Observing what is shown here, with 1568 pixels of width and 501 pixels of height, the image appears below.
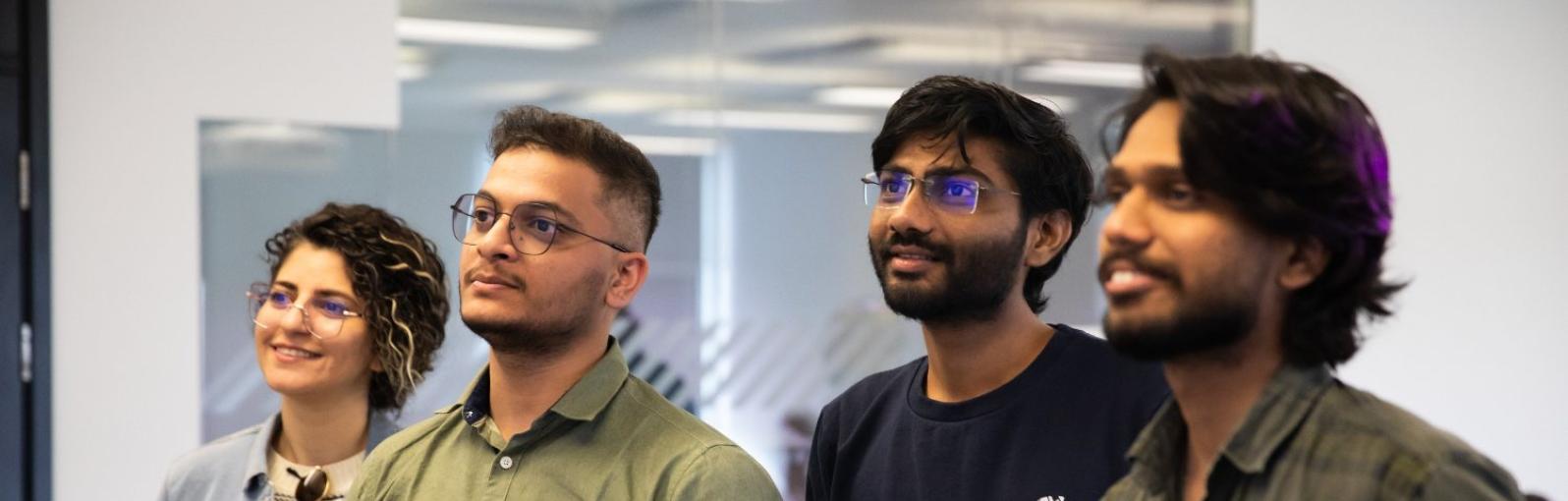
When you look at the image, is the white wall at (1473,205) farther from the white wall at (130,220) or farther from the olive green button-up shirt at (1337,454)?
the olive green button-up shirt at (1337,454)

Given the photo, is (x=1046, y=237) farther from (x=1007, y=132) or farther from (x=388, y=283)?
(x=388, y=283)

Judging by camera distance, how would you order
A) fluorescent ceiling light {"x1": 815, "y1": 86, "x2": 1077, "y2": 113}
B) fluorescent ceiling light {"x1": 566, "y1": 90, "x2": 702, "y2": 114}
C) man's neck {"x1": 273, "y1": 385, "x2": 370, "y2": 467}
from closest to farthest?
man's neck {"x1": 273, "y1": 385, "x2": 370, "y2": 467}, fluorescent ceiling light {"x1": 566, "y1": 90, "x2": 702, "y2": 114}, fluorescent ceiling light {"x1": 815, "y1": 86, "x2": 1077, "y2": 113}

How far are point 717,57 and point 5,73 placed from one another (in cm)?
215

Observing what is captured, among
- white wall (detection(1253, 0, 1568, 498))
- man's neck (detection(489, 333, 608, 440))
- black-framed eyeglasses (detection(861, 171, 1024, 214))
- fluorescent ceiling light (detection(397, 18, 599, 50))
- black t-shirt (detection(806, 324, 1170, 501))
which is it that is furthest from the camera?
white wall (detection(1253, 0, 1568, 498))

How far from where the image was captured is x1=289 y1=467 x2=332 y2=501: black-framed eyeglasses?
261cm

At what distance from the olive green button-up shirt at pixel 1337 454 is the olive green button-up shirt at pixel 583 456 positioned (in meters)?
0.77

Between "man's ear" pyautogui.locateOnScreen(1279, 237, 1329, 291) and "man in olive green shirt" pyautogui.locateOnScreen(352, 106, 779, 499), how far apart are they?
84 centimetres

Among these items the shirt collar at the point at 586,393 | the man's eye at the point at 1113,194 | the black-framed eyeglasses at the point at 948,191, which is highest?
the man's eye at the point at 1113,194

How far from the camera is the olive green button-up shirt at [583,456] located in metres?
2.00

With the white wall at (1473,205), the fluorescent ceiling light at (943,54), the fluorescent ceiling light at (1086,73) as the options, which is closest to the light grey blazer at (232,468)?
the fluorescent ceiling light at (943,54)

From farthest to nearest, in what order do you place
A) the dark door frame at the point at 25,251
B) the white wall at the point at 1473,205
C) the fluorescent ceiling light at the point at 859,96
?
the white wall at the point at 1473,205 < the fluorescent ceiling light at the point at 859,96 < the dark door frame at the point at 25,251

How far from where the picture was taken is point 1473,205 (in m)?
5.80

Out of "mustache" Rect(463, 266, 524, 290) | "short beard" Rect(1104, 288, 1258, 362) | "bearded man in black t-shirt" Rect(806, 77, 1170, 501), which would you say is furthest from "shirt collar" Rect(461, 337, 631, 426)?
"short beard" Rect(1104, 288, 1258, 362)

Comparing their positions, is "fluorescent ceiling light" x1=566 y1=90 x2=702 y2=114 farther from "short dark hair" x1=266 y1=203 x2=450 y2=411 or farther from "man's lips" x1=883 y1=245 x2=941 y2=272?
"man's lips" x1=883 y1=245 x2=941 y2=272
